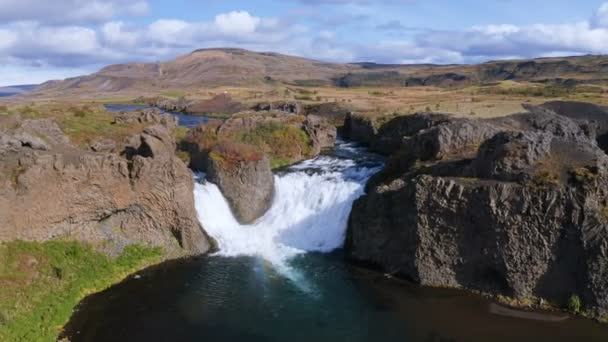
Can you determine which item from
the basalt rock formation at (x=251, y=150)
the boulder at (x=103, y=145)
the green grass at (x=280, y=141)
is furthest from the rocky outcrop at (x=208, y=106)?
the boulder at (x=103, y=145)

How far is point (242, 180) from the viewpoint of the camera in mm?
38000

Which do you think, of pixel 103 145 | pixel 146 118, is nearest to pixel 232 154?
pixel 103 145

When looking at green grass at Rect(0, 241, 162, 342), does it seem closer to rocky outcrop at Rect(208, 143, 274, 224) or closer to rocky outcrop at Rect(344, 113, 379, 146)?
rocky outcrop at Rect(208, 143, 274, 224)

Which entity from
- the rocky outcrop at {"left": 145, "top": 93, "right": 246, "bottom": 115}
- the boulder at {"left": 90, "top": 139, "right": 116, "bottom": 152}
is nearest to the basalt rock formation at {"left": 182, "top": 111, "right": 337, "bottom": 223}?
the boulder at {"left": 90, "top": 139, "right": 116, "bottom": 152}

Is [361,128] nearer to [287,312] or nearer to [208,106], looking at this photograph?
[287,312]

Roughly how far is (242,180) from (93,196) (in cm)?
1140

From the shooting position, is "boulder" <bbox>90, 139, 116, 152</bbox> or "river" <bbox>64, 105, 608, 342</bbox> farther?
"boulder" <bbox>90, 139, 116, 152</bbox>

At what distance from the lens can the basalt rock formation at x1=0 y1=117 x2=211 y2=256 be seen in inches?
1074

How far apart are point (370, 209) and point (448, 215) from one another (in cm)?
528

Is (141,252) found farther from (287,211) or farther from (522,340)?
(522,340)

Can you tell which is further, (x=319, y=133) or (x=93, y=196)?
(x=319, y=133)

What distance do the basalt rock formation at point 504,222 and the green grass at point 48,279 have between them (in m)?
15.2

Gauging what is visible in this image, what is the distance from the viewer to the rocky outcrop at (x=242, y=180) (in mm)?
37938

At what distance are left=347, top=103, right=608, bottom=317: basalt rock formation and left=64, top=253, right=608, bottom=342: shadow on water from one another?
1.45 metres
